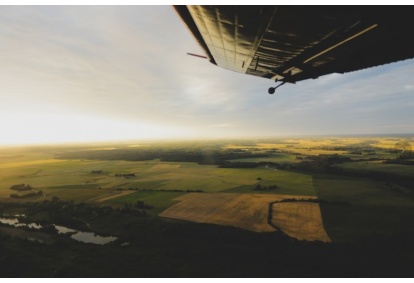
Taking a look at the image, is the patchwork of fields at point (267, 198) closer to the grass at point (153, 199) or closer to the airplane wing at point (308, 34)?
the grass at point (153, 199)

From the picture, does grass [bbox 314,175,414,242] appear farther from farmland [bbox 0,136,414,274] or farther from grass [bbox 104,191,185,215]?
Answer: grass [bbox 104,191,185,215]

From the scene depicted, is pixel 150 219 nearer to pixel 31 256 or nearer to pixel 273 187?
pixel 31 256

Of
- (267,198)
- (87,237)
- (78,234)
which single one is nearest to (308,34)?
(87,237)

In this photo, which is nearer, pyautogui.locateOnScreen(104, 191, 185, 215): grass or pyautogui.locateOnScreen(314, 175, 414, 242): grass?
pyautogui.locateOnScreen(314, 175, 414, 242): grass

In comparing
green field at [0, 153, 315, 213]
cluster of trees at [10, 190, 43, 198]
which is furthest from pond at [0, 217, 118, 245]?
cluster of trees at [10, 190, 43, 198]

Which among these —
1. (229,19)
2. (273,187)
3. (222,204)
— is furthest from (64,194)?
(229,19)
